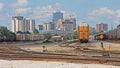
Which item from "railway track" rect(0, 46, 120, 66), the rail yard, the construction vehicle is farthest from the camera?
the construction vehicle

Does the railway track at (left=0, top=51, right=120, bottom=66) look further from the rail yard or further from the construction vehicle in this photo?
the construction vehicle

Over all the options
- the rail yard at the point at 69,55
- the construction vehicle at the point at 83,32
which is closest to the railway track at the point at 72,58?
the rail yard at the point at 69,55

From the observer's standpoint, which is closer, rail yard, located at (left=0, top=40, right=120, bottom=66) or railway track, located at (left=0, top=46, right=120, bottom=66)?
railway track, located at (left=0, top=46, right=120, bottom=66)

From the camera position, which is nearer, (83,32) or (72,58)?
(72,58)

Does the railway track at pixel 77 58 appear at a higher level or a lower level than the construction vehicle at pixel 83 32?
lower

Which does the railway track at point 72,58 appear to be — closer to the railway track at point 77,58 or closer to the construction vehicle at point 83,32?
the railway track at point 77,58

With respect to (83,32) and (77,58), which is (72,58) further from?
(83,32)

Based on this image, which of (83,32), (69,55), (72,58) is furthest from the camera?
(83,32)

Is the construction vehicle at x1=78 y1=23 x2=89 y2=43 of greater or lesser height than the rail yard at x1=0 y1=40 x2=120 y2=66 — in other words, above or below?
above

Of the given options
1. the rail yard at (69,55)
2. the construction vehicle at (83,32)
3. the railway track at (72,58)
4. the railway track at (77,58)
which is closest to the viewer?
the railway track at (77,58)

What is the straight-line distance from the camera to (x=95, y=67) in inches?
784

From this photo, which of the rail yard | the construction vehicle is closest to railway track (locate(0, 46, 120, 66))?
the rail yard

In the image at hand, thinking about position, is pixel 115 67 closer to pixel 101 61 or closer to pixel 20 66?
pixel 101 61

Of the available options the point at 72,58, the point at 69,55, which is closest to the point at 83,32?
the point at 69,55
